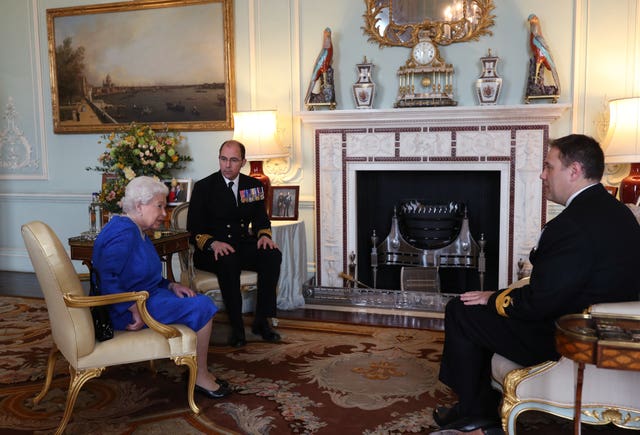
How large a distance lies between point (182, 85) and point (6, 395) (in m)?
3.66

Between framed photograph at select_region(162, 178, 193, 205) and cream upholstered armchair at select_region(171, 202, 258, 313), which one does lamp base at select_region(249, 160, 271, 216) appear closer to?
framed photograph at select_region(162, 178, 193, 205)

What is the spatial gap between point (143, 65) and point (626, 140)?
15.2 ft

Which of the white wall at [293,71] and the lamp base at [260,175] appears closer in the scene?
the white wall at [293,71]

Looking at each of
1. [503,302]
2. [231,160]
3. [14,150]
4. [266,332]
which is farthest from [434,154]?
[14,150]

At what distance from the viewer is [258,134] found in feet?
17.5

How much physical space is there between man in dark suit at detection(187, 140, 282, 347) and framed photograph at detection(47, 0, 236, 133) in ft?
5.42

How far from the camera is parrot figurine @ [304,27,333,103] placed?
17.6 ft

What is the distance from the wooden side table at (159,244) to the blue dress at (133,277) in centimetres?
107

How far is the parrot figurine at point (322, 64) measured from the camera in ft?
17.6

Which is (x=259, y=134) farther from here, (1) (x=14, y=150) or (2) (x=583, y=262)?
(2) (x=583, y=262)

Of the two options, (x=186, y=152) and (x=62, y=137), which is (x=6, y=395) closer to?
(x=186, y=152)

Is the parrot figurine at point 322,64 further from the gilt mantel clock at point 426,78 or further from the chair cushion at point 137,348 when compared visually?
the chair cushion at point 137,348

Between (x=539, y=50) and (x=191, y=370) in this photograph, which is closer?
(x=191, y=370)

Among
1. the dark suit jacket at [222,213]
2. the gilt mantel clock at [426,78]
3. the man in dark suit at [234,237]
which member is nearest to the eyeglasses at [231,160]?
the man in dark suit at [234,237]
